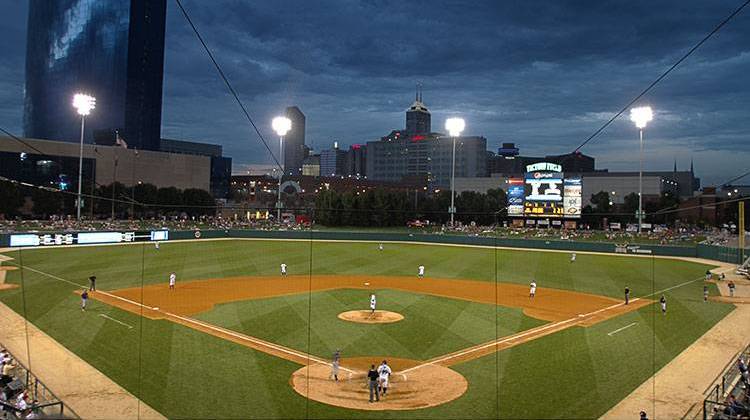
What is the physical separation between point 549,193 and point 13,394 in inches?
2241

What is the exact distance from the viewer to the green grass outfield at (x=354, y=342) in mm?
15445

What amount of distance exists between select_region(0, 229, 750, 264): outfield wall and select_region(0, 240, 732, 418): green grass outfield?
1013 cm

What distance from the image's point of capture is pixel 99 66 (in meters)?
157

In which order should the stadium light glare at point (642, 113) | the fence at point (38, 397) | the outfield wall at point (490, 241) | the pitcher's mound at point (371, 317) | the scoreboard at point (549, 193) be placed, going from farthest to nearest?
the scoreboard at point (549, 193)
the outfield wall at point (490, 241)
the stadium light glare at point (642, 113)
the pitcher's mound at point (371, 317)
the fence at point (38, 397)

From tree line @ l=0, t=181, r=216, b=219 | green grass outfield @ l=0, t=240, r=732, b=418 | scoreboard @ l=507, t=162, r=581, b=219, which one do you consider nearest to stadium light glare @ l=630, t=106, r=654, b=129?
green grass outfield @ l=0, t=240, r=732, b=418

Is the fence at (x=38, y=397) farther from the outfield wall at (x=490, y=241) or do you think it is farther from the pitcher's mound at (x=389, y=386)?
the outfield wall at (x=490, y=241)

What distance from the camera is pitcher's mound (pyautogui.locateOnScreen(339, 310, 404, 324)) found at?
25952mm

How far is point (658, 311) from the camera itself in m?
29.1

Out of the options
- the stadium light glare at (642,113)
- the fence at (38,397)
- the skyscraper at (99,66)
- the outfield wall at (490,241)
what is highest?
the skyscraper at (99,66)

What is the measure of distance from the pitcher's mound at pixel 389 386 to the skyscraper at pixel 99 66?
147399 millimetres

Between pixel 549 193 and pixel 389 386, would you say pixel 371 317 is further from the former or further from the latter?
pixel 549 193

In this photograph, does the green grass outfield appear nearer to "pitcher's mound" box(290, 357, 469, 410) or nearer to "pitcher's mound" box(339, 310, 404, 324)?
"pitcher's mound" box(290, 357, 469, 410)

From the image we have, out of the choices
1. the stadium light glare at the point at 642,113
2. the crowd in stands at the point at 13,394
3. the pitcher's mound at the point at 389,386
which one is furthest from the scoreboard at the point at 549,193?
the crowd in stands at the point at 13,394

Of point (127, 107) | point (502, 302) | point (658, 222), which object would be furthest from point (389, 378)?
point (127, 107)
